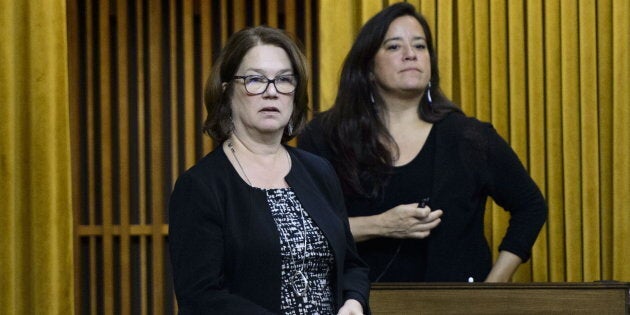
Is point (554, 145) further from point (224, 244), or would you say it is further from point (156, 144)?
point (224, 244)

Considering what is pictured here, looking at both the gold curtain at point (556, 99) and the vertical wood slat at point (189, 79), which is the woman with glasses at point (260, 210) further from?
the vertical wood slat at point (189, 79)

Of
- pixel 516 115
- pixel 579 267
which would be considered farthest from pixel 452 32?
pixel 579 267

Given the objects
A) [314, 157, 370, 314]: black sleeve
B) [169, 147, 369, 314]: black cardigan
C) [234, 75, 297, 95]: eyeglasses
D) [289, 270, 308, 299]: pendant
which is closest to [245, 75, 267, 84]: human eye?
[234, 75, 297, 95]: eyeglasses

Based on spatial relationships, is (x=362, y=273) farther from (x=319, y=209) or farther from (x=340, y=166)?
(x=340, y=166)

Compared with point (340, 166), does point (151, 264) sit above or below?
below

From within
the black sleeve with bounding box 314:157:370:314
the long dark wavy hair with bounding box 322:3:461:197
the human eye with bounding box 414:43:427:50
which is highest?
the human eye with bounding box 414:43:427:50

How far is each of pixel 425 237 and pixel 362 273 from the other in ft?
3.09

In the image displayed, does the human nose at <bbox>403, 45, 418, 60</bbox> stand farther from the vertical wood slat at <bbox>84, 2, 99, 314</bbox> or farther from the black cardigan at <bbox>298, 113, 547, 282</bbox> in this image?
the vertical wood slat at <bbox>84, 2, 99, 314</bbox>

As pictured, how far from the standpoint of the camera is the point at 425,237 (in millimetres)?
3504

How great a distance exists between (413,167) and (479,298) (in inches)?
25.2

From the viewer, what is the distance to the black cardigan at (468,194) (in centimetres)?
350

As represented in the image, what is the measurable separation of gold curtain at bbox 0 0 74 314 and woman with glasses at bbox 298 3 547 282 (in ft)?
4.65

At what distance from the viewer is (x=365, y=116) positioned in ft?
11.9

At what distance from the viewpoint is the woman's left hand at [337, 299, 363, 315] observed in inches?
94.7
